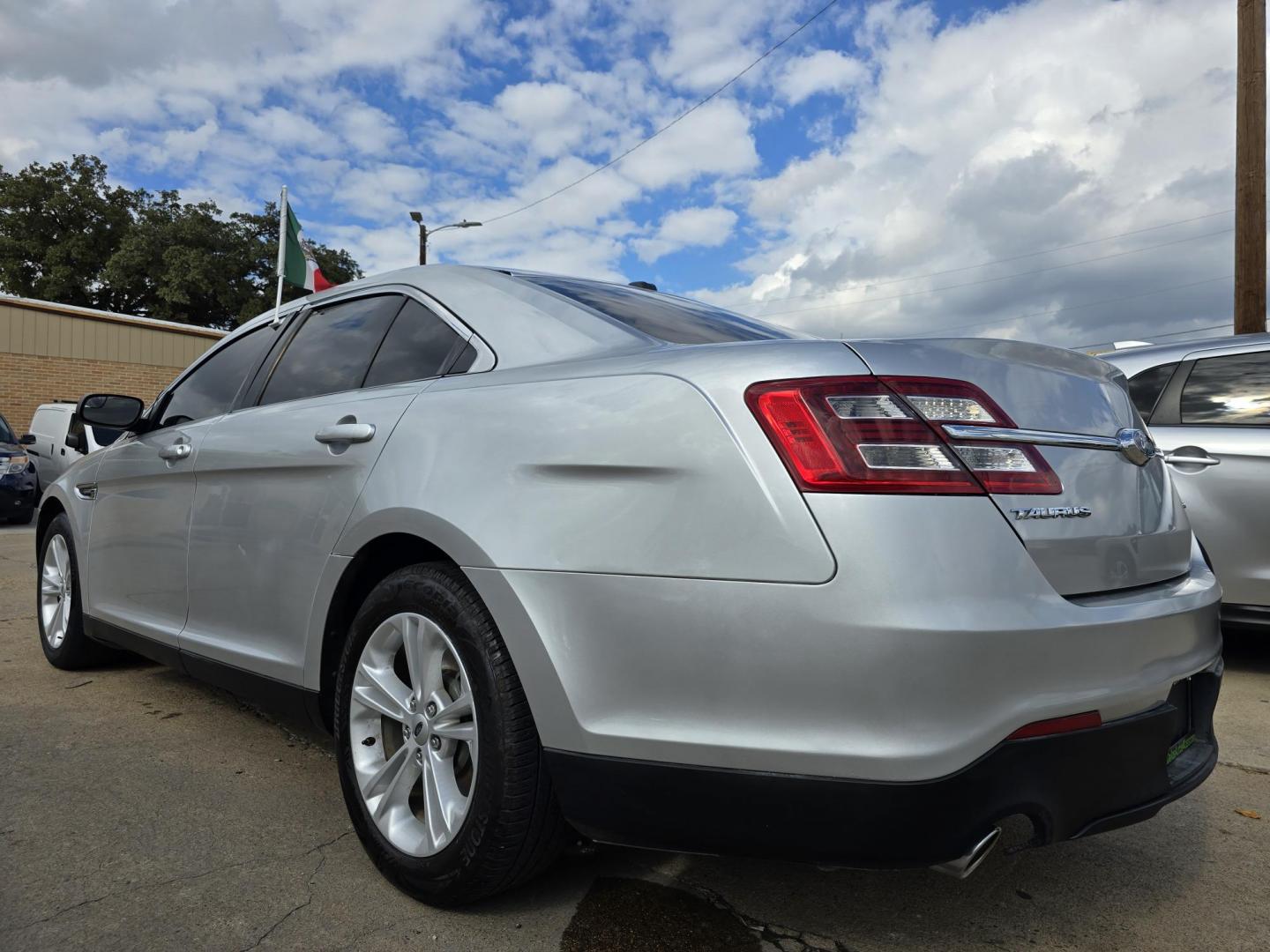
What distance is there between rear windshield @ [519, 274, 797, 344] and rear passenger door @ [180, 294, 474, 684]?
366 millimetres

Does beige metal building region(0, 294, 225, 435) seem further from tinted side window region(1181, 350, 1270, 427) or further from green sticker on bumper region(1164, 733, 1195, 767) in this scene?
green sticker on bumper region(1164, 733, 1195, 767)

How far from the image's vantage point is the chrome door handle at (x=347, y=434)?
2.34 metres

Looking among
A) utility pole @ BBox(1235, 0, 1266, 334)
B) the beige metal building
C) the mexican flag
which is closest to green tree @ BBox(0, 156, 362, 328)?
the beige metal building

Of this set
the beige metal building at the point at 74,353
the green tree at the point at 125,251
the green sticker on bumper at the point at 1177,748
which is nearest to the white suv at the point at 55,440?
the beige metal building at the point at 74,353

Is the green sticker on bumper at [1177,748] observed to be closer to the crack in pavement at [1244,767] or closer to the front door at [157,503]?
the crack in pavement at [1244,767]

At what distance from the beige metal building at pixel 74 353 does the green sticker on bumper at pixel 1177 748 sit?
2391 centimetres

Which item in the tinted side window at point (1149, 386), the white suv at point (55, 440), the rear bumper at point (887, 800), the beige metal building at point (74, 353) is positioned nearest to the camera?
the rear bumper at point (887, 800)

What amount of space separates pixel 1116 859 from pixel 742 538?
61.7 inches

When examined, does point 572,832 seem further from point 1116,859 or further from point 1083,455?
point 1116,859

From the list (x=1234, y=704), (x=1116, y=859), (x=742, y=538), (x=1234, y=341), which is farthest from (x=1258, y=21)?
(x=742, y=538)

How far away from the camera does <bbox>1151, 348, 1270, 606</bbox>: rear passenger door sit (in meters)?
4.19

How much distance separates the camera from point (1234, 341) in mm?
4578

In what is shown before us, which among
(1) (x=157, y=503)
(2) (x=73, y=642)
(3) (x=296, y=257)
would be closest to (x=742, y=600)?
(1) (x=157, y=503)

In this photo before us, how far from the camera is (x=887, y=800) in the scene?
5.04 feet
